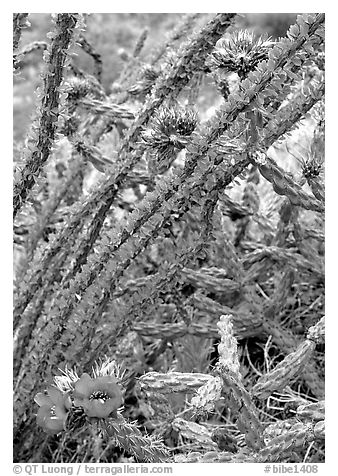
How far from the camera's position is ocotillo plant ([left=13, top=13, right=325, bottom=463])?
1.03 m

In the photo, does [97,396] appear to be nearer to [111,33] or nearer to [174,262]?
[174,262]

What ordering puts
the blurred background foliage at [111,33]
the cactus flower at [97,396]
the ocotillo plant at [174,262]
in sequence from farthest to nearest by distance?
the blurred background foliage at [111,33] < the ocotillo plant at [174,262] < the cactus flower at [97,396]

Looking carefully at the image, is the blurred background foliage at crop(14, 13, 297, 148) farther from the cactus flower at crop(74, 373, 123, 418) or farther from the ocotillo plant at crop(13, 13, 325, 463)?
the cactus flower at crop(74, 373, 123, 418)

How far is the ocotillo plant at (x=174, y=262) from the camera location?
1.03 m

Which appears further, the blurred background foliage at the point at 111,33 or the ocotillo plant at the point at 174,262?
the blurred background foliage at the point at 111,33

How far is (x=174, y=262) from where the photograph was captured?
124cm

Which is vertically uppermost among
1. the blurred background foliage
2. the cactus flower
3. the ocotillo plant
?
the blurred background foliage

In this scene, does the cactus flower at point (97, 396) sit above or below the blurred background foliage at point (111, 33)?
below

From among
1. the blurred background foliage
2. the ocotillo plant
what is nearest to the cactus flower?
the ocotillo plant

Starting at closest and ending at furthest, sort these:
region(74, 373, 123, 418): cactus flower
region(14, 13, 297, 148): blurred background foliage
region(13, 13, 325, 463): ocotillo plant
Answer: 1. region(74, 373, 123, 418): cactus flower
2. region(13, 13, 325, 463): ocotillo plant
3. region(14, 13, 297, 148): blurred background foliage

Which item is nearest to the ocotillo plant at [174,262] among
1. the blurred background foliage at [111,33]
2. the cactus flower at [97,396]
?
the cactus flower at [97,396]

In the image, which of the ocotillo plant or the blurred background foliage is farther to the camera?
the blurred background foliage

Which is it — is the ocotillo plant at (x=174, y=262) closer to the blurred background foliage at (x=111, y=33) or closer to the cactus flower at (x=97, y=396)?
the cactus flower at (x=97, y=396)

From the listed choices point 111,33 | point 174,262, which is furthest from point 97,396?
point 111,33
